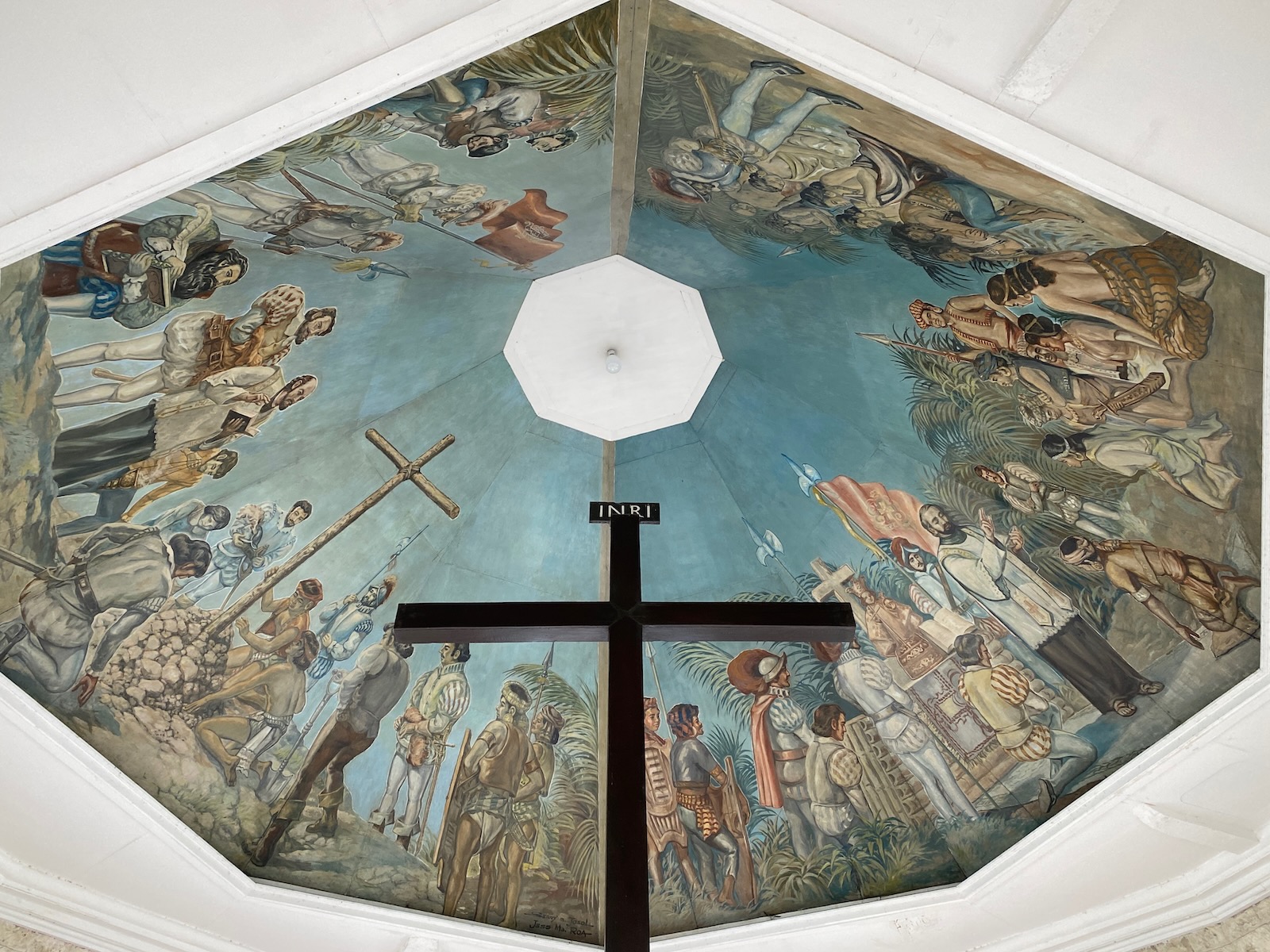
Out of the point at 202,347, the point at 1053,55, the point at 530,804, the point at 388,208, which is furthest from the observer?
the point at 530,804

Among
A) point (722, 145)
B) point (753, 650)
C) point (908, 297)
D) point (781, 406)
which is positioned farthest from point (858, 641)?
point (722, 145)

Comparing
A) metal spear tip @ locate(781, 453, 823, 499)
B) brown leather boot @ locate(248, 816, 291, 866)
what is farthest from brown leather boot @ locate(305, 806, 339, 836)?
metal spear tip @ locate(781, 453, 823, 499)

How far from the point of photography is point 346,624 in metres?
8.05

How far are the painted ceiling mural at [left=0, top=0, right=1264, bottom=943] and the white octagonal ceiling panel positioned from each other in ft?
0.59

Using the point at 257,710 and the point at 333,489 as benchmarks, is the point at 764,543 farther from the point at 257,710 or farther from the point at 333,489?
the point at 257,710

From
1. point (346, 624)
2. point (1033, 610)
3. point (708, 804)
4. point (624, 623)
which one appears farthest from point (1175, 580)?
point (346, 624)

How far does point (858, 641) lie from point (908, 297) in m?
2.92

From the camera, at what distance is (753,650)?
8570 mm

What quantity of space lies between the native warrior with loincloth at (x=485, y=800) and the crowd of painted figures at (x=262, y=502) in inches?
0.6

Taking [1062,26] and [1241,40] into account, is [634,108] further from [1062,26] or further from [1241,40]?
[1241,40]

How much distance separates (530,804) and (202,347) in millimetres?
4384

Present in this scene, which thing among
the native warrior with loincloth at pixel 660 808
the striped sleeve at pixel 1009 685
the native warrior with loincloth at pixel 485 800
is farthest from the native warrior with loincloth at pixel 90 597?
the striped sleeve at pixel 1009 685

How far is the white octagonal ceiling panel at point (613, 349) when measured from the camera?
789cm
